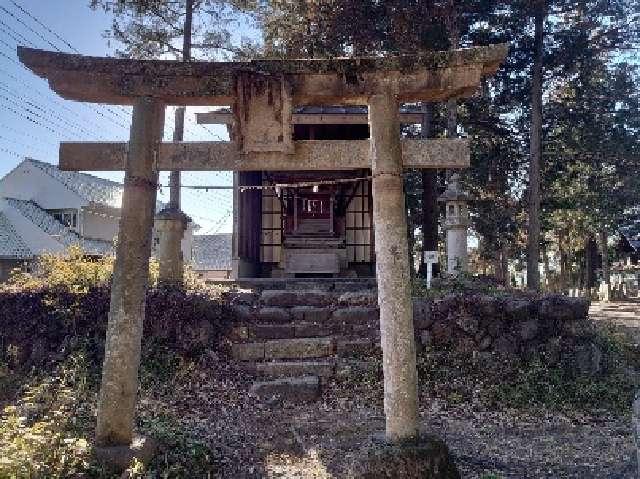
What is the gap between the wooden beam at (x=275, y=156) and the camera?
197 inches

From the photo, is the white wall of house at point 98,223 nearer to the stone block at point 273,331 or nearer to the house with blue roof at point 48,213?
the house with blue roof at point 48,213

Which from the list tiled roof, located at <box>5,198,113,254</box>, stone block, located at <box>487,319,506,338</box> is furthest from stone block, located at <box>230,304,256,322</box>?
tiled roof, located at <box>5,198,113,254</box>

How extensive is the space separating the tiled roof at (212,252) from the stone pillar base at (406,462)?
1299 inches

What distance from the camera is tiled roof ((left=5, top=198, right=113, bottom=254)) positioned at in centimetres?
2783

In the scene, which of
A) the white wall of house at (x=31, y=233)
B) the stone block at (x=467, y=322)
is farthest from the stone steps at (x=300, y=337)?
the white wall of house at (x=31, y=233)

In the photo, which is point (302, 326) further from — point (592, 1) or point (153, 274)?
point (592, 1)

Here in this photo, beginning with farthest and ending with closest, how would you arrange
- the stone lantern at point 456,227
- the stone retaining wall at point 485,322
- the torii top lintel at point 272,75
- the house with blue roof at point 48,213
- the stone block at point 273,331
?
the house with blue roof at point 48,213 → the stone lantern at point 456,227 → the stone block at point 273,331 → the stone retaining wall at point 485,322 → the torii top lintel at point 272,75

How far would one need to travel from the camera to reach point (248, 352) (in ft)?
28.0

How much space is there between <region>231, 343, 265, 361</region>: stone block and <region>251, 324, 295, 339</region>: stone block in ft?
1.13

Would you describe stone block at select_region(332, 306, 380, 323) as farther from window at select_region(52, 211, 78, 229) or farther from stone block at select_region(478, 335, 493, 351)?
window at select_region(52, 211, 78, 229)

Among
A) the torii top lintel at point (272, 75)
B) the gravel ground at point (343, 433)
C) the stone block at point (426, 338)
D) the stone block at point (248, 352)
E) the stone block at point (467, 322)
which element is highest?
the torii top lintel at point (272, 75)

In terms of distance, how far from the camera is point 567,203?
20.1 m

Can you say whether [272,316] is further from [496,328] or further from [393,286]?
[393,286]

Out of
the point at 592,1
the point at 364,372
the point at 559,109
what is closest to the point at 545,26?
the point at 592,1
